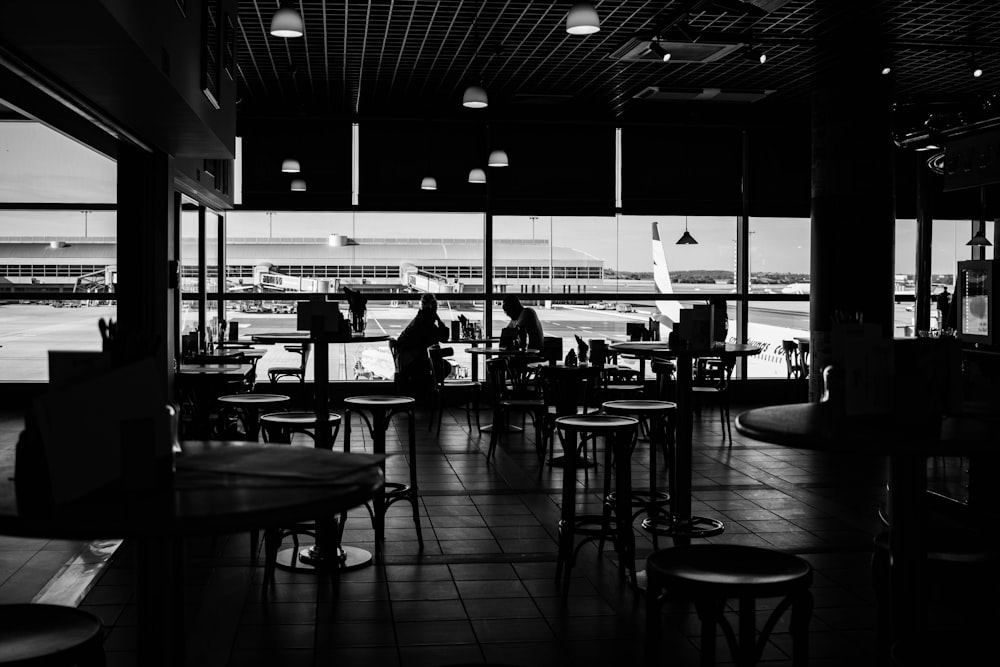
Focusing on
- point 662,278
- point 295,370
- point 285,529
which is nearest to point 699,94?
point 662,278

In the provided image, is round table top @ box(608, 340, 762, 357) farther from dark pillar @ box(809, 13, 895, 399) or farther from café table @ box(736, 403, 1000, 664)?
dark pillar @ box(809, 13, 895, 399)

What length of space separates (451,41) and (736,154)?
469 centimetres

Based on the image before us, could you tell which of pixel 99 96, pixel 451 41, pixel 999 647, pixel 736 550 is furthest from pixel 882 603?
pixel 451 41

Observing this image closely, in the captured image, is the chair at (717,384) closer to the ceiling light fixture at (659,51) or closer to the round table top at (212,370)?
the ceiling light fixture at (659,51)

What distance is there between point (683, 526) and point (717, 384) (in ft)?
14.2

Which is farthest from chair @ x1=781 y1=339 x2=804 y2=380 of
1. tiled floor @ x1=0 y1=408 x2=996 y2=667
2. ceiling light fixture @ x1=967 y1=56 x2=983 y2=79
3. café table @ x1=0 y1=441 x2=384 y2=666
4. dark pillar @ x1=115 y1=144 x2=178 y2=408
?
café table @ x1=0 y1=441 x2=384 y2=666

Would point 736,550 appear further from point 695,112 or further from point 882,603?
point 695,112

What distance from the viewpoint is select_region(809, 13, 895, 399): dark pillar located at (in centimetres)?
973

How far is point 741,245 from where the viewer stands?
1198 centimetres

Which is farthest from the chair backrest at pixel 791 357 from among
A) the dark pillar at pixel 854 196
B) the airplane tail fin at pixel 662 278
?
the airplane tail fin at pixel 662 278

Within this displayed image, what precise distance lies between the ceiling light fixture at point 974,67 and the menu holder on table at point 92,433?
8581 mm

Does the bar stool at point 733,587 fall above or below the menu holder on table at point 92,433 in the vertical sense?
below

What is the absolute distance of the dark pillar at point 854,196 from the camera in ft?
31.9

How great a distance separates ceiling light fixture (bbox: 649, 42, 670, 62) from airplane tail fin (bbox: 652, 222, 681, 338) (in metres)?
4.17
